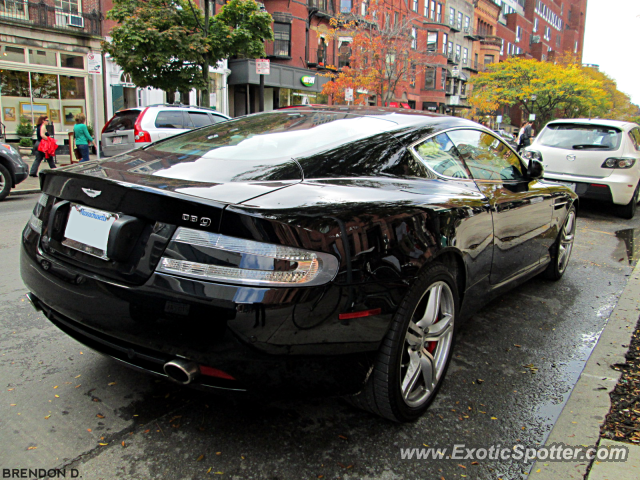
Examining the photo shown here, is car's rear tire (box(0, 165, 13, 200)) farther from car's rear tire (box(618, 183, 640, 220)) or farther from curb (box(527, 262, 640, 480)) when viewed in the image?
car's rear tire (box(618, 183, 640, 220))

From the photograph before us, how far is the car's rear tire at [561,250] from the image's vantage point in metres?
4.86

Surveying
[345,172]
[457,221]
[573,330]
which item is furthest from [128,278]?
[573,330]

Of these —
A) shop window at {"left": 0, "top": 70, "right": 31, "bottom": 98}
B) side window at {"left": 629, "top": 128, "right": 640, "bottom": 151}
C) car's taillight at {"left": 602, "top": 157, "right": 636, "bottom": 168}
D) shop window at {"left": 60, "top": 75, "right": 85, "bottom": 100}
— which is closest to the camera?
car's taillight at {"left": 602, "top": 157, "right": 636, "bottom": 168}

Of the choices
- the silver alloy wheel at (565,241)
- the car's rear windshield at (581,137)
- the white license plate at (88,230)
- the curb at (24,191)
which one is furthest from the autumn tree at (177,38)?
the white license plate at (88,230)

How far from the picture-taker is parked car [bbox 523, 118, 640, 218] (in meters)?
8.63

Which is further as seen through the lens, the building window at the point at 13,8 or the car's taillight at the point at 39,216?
the building window at the point at 13,8

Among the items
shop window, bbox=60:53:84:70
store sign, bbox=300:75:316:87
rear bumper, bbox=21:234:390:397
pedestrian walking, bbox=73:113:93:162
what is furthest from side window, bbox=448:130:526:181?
store sign, bbox=300:75:316:87

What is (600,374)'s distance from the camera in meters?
3.11

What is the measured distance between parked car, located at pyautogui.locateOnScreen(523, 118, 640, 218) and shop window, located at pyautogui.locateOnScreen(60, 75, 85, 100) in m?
20.4

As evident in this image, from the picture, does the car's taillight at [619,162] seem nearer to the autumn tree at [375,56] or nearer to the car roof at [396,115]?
the car roof at [396,115]

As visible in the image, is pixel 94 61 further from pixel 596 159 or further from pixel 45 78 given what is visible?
pixel 45 78

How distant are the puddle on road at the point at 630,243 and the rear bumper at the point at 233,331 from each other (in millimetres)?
5340

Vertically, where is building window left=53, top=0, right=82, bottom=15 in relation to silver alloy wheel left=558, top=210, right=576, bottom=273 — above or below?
above

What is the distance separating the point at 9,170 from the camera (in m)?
9.59
